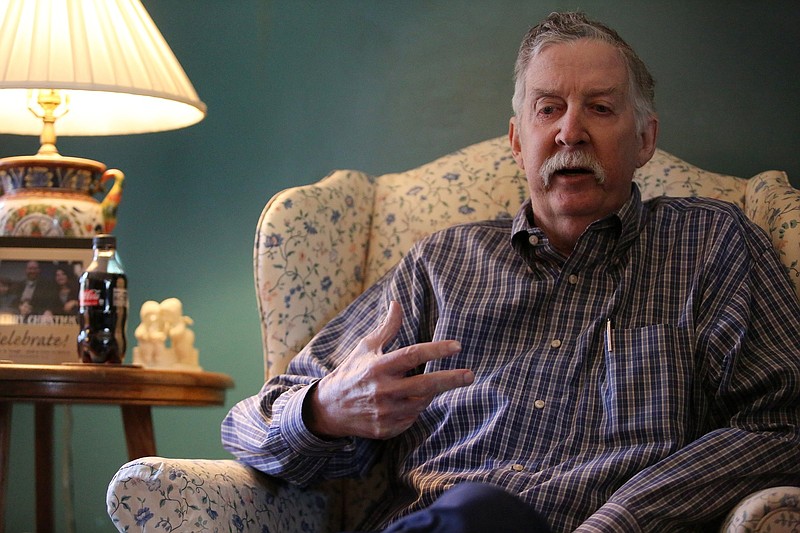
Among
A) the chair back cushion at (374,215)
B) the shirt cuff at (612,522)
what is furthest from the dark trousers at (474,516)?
the chair back cushion at (374,215)

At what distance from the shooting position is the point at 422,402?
1227 millimetres

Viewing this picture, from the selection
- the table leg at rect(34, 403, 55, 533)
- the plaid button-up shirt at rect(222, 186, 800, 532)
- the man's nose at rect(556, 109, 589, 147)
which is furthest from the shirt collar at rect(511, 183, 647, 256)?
the table leg at rect(34, 403, 55, 533)

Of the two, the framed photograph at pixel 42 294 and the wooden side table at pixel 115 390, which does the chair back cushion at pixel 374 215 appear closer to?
the wooden side table at pixel 115 390

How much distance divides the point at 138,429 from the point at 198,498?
19.8 inches

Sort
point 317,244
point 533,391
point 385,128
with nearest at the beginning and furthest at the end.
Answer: point 533,391 < point 317,244 < point 385,128

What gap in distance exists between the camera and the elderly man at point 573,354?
121 cm

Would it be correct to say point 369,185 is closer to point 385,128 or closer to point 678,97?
point 385,128

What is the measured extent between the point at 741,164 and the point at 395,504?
95 centimetres

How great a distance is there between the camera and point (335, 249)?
1.67 meters

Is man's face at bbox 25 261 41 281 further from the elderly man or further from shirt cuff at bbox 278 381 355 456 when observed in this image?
shirt cuff at bbox 278 381 355 456

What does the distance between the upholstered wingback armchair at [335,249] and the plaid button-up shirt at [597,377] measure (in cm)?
7

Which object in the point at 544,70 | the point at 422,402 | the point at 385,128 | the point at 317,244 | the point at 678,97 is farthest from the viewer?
the point at 385,128

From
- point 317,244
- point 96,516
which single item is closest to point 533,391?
point 317,244

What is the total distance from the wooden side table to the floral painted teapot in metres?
0.28
